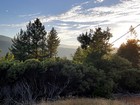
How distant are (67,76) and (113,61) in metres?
9.14

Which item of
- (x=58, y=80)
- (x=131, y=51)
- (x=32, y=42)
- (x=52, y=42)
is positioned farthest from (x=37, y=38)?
(x=58, y=80)

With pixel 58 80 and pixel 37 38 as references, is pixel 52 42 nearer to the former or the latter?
pixel 37 38

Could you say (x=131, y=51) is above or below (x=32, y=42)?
below

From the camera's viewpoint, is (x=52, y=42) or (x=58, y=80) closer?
(x=58, y=80)

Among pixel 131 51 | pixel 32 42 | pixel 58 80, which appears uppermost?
pixel 32 42

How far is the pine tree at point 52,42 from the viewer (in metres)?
57.4

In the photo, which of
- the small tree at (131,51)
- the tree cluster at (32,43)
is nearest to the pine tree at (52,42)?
the tree cluster at (32,43)

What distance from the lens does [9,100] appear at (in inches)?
698

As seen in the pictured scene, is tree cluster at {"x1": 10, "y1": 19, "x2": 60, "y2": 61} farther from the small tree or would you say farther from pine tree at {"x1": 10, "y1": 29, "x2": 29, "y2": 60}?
the small tree

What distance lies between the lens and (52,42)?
58.2 meters

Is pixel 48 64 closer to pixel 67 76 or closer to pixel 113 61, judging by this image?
pixel 67 76

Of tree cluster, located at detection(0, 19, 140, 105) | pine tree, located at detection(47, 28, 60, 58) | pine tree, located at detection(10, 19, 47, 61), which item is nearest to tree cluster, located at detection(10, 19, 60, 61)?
pine tree, located at detection(10, 19, 47, 61)

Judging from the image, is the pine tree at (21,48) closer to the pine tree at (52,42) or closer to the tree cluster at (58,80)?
the pine tree at (52,42)

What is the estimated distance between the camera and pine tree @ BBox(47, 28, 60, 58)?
5738 cm
